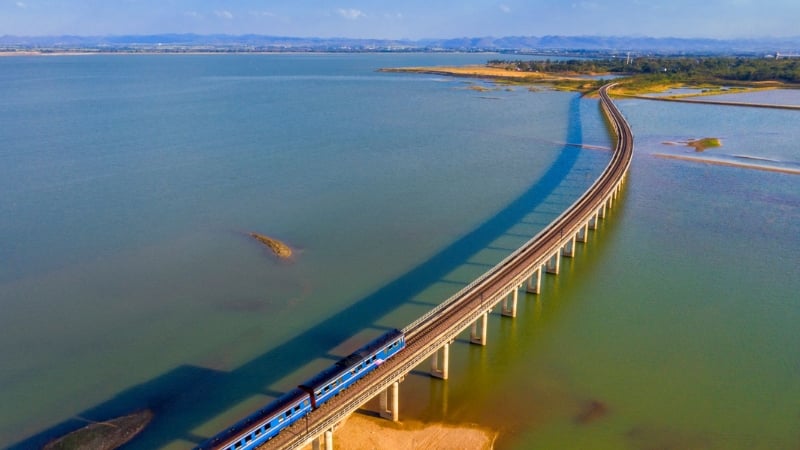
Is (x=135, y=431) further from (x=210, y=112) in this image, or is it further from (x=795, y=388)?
(x=210, y=112)

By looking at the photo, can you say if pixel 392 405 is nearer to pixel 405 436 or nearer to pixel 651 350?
pixel 405 436

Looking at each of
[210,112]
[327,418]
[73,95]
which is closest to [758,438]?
[327,418]

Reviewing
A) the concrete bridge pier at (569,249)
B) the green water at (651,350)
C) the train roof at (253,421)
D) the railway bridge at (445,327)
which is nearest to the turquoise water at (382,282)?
the green water at (651,350)

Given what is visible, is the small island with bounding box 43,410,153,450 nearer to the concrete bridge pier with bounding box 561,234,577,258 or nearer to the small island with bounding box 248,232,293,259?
the small island with bounding box 248,232,293,259

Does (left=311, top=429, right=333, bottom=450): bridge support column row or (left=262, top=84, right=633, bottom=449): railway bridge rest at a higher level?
(left=262, top=84, right=633, bottom=449): railway bridge

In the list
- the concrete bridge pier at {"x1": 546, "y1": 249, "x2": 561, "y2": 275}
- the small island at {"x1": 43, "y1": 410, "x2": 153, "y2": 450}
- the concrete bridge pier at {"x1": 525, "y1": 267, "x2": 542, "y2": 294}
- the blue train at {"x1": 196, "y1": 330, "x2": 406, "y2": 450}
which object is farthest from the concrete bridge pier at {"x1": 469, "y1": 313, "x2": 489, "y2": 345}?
the small island at {"x1": 43, "y1": 410, "x2": 153, "y2": 450}

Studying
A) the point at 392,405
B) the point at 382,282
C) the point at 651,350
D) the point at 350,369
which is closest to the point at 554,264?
the point at 651,350

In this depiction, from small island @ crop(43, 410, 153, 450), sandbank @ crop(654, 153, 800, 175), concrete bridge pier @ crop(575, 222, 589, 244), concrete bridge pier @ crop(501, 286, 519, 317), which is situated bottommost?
small island @ crop(43, 410, 153, 450)
